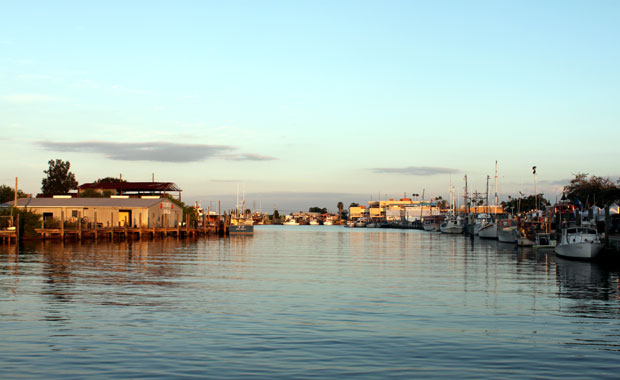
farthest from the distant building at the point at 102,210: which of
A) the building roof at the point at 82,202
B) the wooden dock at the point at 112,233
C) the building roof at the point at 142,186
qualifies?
the building roof at the point at 142,186

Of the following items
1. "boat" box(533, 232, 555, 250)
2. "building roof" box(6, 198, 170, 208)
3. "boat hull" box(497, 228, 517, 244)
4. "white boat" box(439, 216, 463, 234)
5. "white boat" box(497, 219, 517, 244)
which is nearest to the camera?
"boat" box(533, 232, 555, 250)

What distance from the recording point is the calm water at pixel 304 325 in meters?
17.4

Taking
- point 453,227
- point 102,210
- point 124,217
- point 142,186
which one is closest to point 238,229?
point 142,186

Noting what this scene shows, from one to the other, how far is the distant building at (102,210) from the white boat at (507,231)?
5850cm

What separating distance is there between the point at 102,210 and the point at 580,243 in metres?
77.3

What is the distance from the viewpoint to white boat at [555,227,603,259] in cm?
5552

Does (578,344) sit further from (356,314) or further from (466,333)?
(356,314)

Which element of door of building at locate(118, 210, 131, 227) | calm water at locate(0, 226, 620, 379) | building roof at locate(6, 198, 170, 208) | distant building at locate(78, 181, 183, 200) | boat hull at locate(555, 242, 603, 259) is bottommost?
calm water at locate(0, 226, 620, 379)

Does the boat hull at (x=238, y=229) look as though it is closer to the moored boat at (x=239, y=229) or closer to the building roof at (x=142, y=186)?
the moored boat at (x=239, y=229)

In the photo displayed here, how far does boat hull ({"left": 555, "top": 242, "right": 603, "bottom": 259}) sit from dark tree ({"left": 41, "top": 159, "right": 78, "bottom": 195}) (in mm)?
129998

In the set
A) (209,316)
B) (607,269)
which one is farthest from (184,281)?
(607,269)

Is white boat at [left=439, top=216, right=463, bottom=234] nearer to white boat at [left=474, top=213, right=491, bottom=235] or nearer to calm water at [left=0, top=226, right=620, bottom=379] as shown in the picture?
white boat at [left=474, top=213, right=491, bottom=235]

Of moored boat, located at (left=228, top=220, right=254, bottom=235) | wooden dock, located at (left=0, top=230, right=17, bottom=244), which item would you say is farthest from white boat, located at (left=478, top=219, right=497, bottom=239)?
wooden dock, located at (left=0, top=230, right=17, bottom=244)

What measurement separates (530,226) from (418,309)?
7792 centimetres
